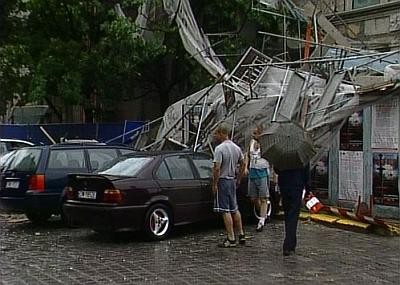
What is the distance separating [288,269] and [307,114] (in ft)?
16.7

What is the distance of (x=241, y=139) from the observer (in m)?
15.1

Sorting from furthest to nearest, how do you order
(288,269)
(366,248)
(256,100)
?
(256,100)
(366,248)
(288,269)

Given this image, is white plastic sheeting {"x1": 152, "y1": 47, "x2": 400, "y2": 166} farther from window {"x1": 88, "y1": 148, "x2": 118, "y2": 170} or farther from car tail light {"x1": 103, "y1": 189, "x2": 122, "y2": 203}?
car tail light {"x1": 103, "y1": 189, "x2": 122, "y2": 203}

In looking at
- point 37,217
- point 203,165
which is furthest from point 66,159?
point 203,165

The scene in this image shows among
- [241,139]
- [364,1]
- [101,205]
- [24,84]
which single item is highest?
[364,1]

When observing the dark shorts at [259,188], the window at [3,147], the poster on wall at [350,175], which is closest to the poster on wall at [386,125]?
the poster on wall at [350,175]

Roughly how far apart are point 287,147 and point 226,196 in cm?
127

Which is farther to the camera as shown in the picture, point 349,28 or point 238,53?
point 238,53

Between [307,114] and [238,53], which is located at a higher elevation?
[238,53]

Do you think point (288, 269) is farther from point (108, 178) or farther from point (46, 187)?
point (46, 187)

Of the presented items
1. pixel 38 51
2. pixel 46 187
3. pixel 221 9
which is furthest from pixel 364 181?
pixel 38 51

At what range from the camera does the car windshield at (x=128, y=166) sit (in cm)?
1170

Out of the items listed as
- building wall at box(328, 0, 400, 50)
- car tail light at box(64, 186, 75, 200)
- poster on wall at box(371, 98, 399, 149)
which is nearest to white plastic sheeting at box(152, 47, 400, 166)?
poster on wall at box(371, 98, 399, 149)

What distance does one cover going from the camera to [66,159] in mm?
13750
